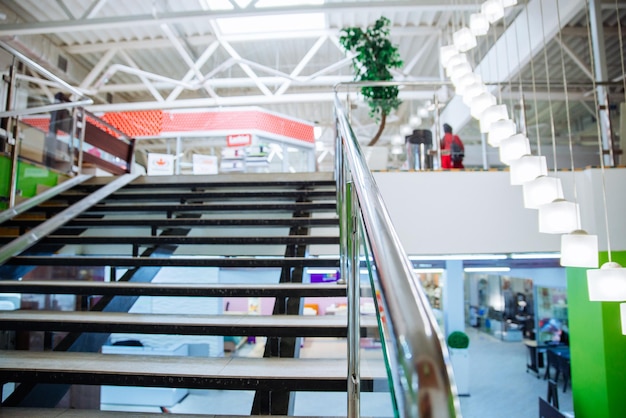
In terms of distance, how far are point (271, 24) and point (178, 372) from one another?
29.8ft

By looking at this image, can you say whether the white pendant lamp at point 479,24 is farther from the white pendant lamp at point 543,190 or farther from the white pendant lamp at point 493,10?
the white pendant lamp at point 543,190

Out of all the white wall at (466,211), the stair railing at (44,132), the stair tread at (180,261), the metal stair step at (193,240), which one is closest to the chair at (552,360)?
the white wall at (466,211)

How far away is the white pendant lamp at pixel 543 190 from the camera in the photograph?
3.23m

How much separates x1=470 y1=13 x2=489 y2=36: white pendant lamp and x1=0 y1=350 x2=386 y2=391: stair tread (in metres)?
4.72

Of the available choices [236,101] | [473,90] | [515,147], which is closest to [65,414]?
[515,147]

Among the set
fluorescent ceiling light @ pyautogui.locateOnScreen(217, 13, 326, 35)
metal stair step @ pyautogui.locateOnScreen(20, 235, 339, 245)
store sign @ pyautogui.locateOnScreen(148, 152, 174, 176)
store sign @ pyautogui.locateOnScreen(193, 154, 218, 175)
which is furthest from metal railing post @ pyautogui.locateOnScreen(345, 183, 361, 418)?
store sign @ pyautogui.locateOnScreen(148, 152, 174, 176)

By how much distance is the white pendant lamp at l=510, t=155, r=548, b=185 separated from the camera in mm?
3441

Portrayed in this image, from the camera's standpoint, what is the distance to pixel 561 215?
10.1 ft

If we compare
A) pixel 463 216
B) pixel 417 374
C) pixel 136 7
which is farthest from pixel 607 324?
pixel 136 7

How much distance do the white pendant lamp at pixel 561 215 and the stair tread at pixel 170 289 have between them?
197cm

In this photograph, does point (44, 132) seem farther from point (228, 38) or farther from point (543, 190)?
point (228, 38)

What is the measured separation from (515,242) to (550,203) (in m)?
1.59

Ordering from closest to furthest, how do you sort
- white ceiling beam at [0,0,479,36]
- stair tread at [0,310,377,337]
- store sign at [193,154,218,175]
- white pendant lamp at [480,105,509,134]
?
stair tread at [0,310,377,337], white pendant lamp at [480,105,509,134], white ceiling beam at [0,0,479,36], store sign at [193,154,218,175]

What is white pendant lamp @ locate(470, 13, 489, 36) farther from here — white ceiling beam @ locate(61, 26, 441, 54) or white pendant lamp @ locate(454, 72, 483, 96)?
white ceiling beam @ locate(61, 26, 441, 54)
